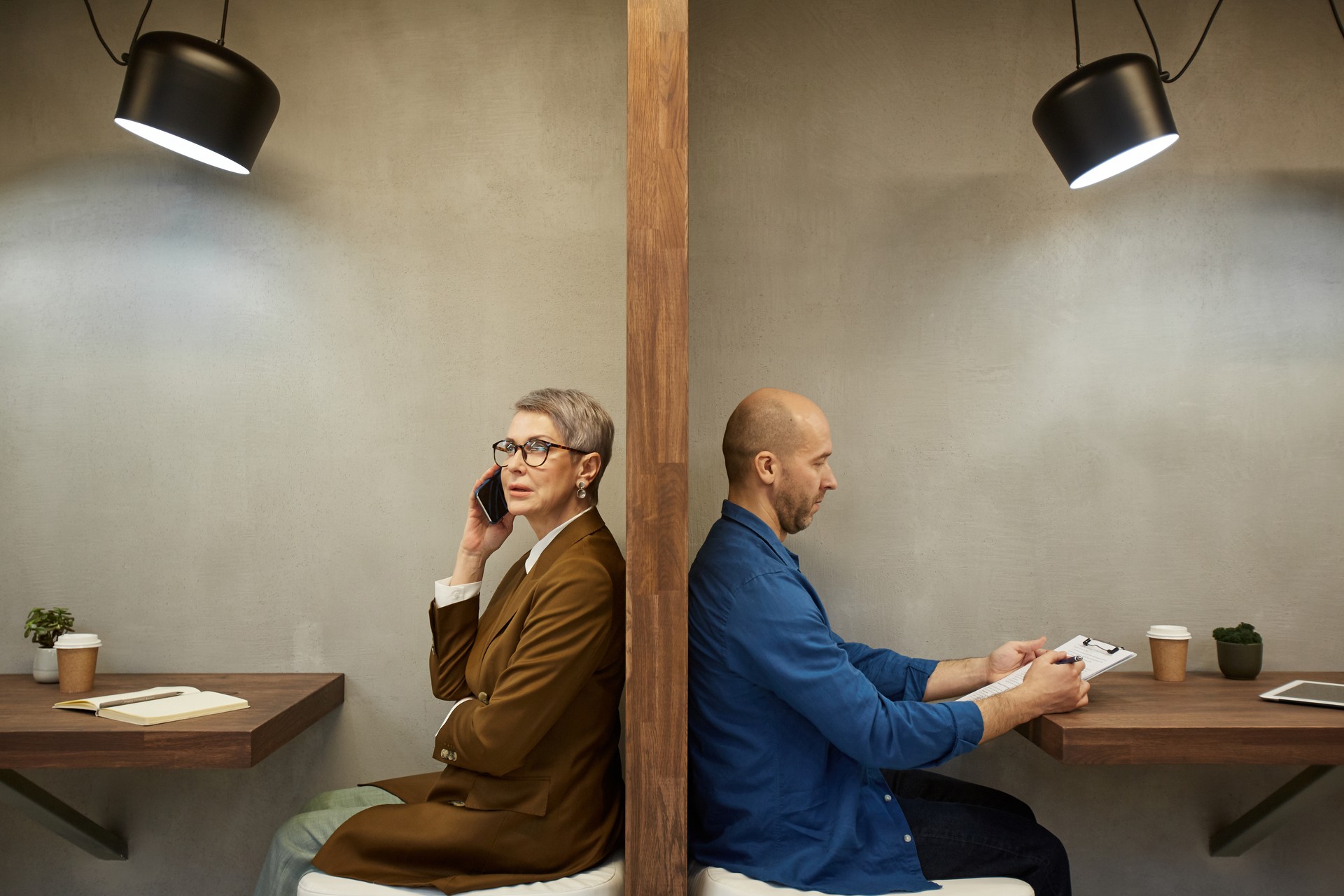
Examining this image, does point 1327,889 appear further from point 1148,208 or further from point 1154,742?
point 1148,208

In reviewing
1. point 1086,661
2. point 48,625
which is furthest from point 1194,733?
point 48,625

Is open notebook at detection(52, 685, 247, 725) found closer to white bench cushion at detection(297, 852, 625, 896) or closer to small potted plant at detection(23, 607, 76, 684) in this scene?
small potted plant at detection(23, 607, 76, 684)

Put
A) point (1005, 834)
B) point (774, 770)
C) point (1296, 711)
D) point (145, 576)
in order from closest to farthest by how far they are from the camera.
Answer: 1. point (774, 770)
2. point (1005, 834)
3. point (1296, 711)
4. point (145, 576)

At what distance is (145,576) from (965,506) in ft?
7.61

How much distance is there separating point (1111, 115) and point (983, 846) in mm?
1677

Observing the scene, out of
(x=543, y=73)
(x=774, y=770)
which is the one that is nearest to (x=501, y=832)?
(x=774, y=770)

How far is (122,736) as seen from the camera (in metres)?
2.03

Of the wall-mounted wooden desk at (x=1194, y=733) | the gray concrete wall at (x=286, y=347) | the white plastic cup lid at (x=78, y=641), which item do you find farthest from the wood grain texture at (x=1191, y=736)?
the white plastic cup lid at (x=78, y=641)

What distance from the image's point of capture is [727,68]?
8.89 ft

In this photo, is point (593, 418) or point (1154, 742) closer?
point (1154, 742)

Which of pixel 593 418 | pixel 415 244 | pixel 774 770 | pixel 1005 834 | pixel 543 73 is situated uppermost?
pixel 543 73

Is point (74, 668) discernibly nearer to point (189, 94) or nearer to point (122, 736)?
point (122, 736)

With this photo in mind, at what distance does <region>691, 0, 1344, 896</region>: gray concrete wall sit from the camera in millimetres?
2666

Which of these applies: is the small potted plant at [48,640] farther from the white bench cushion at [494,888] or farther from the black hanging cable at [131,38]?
the black hanging cable at [131,38]
